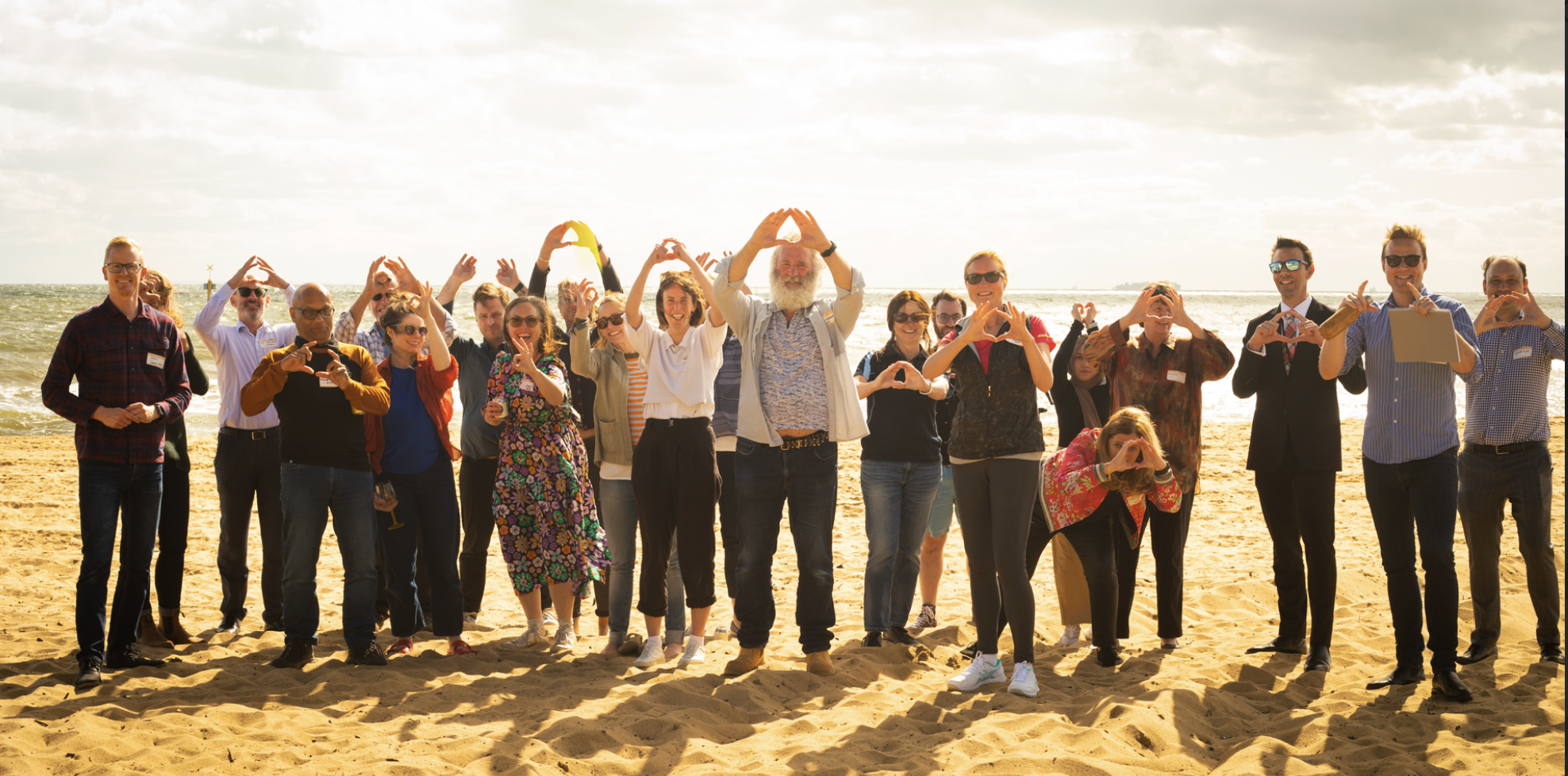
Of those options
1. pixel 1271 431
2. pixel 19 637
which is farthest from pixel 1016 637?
pixel 19 637

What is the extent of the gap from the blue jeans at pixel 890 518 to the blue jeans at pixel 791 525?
484mm

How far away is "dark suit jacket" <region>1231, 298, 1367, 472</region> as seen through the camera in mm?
4934

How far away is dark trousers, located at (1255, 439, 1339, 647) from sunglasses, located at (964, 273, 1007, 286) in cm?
168

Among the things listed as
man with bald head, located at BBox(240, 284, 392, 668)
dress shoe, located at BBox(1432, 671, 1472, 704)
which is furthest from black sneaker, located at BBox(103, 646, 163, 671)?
dress shoe, located at BBox(1432, 671, 1472, 704)

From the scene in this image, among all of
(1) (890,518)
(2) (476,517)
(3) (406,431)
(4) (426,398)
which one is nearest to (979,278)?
(1) (890,518)

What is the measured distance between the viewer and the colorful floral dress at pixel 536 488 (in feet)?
17.2

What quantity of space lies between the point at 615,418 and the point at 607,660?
48.1 inches

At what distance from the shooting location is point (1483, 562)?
5.05 meters

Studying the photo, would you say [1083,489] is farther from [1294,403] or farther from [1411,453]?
[1411,453]

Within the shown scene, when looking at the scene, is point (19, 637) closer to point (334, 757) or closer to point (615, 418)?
point (334, 757)

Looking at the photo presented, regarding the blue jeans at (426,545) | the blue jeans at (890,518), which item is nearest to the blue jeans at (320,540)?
the blue jeans at (426,545)

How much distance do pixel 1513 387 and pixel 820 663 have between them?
3503 millimetres

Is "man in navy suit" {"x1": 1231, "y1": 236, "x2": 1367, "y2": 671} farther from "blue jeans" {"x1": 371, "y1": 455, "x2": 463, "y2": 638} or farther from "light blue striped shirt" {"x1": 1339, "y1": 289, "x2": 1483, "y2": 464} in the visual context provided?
"blue jeans" {"x1": 371, "y1": 455, "x2": 463, "y2": 638}

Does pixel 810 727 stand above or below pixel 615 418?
below
